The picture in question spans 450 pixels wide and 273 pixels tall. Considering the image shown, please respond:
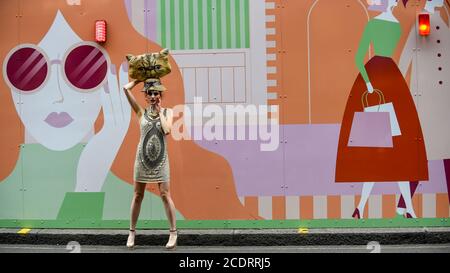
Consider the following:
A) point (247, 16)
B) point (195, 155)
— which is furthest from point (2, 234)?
point (247, 16)

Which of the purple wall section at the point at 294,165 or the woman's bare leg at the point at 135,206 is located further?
the purple wall section at the point at 294,165

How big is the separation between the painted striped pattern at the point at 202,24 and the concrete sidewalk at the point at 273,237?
7.57ft

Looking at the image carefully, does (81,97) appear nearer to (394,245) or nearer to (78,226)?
(78,226)

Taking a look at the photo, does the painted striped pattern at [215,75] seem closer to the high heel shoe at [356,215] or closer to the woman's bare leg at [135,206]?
the woman's bare leg at [135,206]

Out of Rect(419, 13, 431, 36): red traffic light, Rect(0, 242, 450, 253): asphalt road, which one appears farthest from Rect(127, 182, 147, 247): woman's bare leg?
Rect(419, 13, 431, 36): red traffic light

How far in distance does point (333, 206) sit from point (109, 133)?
Answer: 9.66 ft

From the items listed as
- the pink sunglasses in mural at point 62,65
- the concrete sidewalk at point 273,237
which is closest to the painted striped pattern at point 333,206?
the concrete sidewalk at point 273,237

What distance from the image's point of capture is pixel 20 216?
8.33m

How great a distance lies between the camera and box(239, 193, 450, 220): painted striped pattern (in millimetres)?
7996

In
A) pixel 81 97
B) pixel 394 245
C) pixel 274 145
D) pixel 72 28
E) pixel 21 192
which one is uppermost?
pixel 72 28

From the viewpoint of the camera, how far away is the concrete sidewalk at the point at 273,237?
7805 millimetres

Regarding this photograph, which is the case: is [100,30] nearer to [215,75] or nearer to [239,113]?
[215,75]

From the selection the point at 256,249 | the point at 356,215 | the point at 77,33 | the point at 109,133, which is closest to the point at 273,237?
the point at 256,249

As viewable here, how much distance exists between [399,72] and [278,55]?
1.50m
